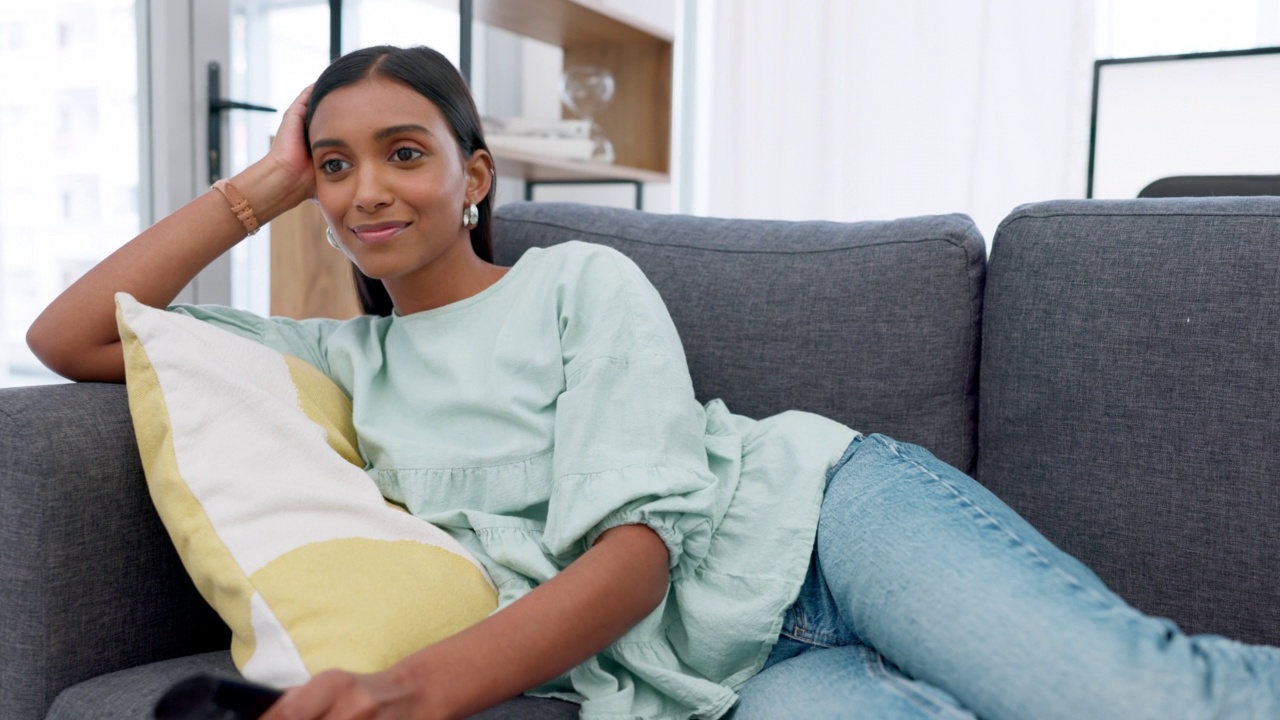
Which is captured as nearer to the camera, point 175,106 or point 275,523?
point 275,523

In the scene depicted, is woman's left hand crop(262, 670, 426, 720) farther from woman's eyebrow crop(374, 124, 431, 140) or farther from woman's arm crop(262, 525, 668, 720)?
woman's eyebrow crop(374, 124, 431, 140)

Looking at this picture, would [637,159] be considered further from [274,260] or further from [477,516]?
[477,516]

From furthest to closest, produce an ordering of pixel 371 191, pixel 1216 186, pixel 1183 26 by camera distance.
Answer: pixel 1183 26 → pixel 1216 186 → pixel 371 191

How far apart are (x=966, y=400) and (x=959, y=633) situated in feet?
1.60

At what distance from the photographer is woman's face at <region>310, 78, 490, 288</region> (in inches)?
43.1

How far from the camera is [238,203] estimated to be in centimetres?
120

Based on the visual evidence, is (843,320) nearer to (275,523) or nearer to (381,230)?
(381,230)

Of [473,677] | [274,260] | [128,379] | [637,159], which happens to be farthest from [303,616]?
[637,159]

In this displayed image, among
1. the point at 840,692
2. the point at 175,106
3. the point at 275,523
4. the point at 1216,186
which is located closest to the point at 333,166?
the point at 275,523

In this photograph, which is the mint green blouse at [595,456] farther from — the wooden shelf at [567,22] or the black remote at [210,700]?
the wooden shelf at [567,22]

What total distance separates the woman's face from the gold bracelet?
0.12m

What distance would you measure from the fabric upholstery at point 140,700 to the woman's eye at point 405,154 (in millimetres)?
538

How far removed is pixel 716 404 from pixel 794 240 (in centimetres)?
28

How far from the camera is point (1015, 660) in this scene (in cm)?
75
